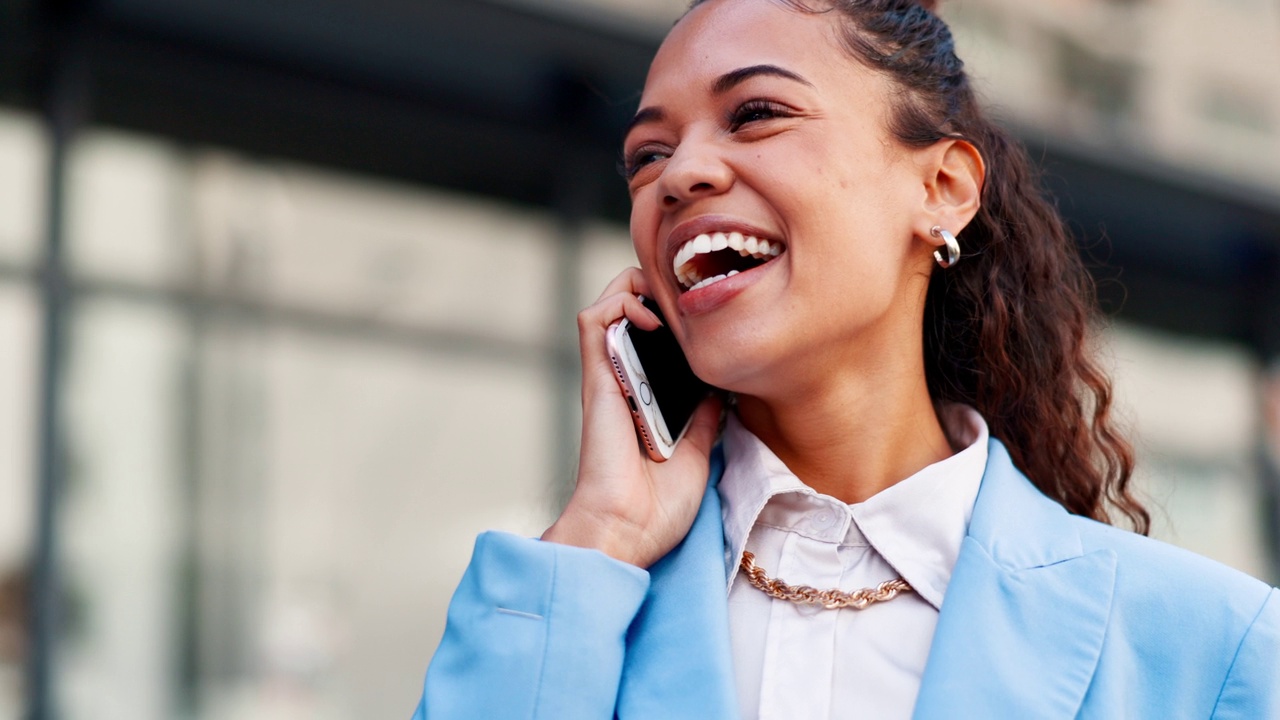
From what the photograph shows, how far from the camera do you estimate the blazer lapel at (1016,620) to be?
1388 millimetres

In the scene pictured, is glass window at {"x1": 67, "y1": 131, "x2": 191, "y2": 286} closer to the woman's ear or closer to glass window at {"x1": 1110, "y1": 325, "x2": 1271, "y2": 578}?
the woman's ear

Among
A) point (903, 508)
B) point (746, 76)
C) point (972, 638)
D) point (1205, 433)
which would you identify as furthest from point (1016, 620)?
point (1205, 433)

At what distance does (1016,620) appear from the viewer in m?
1.48

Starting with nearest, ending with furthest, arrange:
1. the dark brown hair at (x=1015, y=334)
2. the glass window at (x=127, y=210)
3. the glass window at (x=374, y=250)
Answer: the dark brown hair at (x=1015, y=334), the glass window at (x=127, y=210), the glass window at (x=374, y=250)

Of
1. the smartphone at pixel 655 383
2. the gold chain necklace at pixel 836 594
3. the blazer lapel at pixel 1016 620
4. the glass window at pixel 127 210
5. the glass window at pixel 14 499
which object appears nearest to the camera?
the blazer lapel at pixel 1016 620

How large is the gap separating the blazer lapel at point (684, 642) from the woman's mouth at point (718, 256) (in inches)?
12.7

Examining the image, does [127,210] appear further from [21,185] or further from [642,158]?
[642,158]

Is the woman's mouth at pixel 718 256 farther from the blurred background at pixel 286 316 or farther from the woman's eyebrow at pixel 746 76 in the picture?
the blurred background at pixel 286 316

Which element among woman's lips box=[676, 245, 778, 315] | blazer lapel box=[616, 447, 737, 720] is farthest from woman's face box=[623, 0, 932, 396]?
blazer lapel box=[616, 447, 737, 720]

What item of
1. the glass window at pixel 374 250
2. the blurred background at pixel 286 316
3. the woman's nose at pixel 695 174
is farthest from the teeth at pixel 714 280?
the glass window at pixel 374 250

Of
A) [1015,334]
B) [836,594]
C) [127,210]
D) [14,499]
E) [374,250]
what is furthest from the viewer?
[374,250]

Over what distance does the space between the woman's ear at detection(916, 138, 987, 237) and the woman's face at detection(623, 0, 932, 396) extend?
0.07 feet

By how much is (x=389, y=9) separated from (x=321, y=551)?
1.95m

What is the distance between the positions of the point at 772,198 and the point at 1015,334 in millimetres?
564
